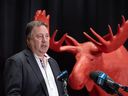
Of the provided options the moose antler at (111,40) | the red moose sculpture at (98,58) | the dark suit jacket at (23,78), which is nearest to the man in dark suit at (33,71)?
the dark suit jacket at (23,78)

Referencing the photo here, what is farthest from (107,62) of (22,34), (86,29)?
(22,34)

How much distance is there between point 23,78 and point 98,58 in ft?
2.67

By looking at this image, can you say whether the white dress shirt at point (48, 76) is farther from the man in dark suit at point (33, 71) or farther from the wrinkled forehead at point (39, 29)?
the wrinkled forehead at point (39, 29)

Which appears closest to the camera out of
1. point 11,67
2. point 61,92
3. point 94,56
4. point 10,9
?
point 11,67

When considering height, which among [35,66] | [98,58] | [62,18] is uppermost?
[62,18]

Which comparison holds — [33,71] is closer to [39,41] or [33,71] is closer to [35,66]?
[35,66]

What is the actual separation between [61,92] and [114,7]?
1.22 metres

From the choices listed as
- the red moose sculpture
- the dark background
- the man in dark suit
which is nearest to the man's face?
the man in dark suit

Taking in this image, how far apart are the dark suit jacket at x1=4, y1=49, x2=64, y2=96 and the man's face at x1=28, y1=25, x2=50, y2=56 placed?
8cm

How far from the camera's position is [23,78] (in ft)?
6.40

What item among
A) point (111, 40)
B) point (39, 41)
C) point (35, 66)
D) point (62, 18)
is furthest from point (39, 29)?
point (62, 18)

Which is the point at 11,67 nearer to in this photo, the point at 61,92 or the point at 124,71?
the point at 61,92

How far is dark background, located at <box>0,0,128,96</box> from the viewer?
2.77 metres

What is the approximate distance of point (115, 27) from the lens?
3098 millimetres
